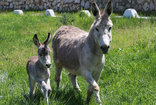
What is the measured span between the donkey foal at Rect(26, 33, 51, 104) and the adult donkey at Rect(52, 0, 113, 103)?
0.59 m

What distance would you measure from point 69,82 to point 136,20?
5346 mm

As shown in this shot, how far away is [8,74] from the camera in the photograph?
6.15 meters

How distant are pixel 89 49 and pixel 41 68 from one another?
0.91 meters

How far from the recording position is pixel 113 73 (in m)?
5.80

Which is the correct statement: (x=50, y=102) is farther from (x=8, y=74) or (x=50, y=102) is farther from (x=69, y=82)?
(x=8, y=74)

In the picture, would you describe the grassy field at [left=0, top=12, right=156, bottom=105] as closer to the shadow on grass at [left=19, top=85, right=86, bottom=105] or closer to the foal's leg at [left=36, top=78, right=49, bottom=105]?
the shadow on grass at [left=19, top=85, right=86, bottom=105]

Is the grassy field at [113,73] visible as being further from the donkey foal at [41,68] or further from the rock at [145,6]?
the rock at [145,6]

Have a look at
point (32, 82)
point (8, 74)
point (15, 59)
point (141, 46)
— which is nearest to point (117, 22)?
point (141, 46)

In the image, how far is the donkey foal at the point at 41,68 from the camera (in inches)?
165

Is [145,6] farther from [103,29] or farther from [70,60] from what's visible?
[103,29]

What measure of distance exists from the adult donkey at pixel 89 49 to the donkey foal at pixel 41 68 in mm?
593

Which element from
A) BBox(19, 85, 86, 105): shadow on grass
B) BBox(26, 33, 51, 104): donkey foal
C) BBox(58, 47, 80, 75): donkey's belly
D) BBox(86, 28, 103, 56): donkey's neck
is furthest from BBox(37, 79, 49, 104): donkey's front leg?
BBox(86, 28, 103, 56): donkey's neck

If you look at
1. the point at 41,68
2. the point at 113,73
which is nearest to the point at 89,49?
the point at 41,68

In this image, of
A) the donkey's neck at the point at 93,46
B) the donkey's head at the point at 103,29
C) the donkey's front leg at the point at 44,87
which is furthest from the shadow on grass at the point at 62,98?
the donkey's head at the point at 103,29
